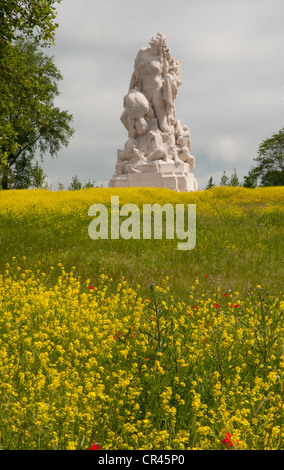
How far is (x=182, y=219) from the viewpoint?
659 inches

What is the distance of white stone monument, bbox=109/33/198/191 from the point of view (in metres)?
27.7

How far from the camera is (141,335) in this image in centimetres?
412

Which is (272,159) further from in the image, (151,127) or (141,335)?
(141,335)

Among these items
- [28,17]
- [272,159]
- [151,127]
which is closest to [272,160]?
[272,159]

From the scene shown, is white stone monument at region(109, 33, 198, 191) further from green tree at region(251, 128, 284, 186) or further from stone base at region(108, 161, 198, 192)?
green tree at region(251, 128, 284, 186)

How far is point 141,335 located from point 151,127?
27.2 metres

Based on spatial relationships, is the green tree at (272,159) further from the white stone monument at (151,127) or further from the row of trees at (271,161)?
the white stone monument at (151,127)

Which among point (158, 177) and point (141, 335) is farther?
point (158, 177)

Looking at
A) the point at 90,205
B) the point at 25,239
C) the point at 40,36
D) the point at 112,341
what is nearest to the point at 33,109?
the point at 40,36

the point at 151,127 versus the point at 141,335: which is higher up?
the point at 151,127
